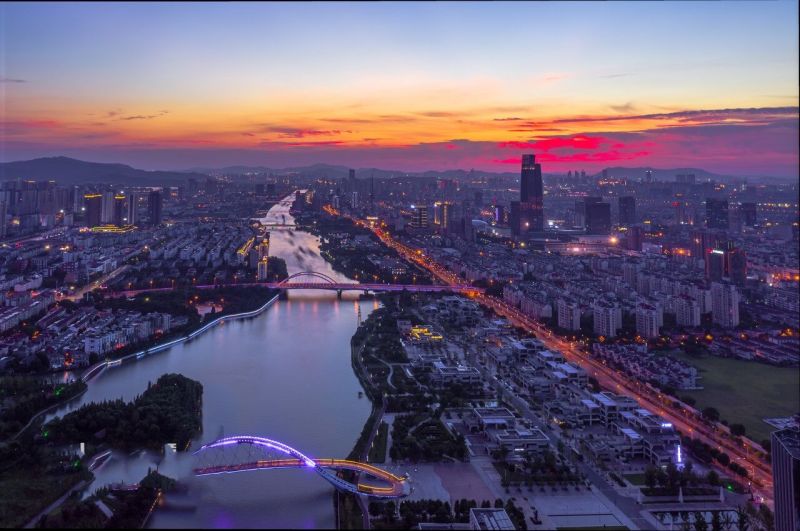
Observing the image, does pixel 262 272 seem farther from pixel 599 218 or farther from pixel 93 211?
pixel 599 218

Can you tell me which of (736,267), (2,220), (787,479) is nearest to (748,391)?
(787,479)

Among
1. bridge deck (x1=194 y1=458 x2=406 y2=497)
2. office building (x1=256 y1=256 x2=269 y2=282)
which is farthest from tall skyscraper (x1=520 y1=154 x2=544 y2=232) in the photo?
bridge deck (x1=194 y1=458 x2=406 y2=497)

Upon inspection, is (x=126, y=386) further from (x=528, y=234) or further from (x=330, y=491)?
(x=528, y=234)

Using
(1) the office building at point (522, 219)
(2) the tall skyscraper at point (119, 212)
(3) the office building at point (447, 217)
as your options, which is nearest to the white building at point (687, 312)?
(1) the office building at point (522, 219)

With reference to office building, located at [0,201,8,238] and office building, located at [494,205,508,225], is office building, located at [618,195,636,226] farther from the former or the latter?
office building, located at [0,201,8,238]

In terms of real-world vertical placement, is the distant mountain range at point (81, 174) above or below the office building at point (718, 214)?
above

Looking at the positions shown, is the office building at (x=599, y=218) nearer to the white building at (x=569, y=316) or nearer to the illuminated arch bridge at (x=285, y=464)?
the white building at (x=569, y=316)
